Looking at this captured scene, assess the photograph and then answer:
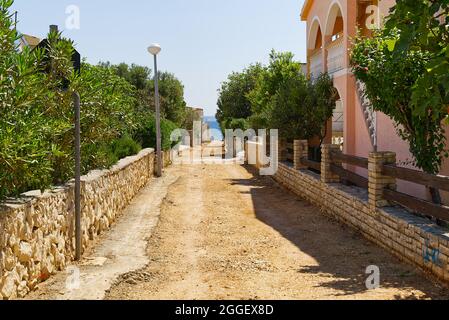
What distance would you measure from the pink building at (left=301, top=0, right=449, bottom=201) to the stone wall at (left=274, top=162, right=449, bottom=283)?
1.62 metres

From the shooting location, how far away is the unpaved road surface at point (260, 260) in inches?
240

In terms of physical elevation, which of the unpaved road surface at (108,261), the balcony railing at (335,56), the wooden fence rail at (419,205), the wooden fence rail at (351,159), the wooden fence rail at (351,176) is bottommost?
the unpaved road surface at (108,261)

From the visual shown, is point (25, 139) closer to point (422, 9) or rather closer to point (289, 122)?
point (422, 9)

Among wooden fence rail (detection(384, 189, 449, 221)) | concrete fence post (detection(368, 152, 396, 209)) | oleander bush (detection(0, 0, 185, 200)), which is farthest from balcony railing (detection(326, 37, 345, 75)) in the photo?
wooden fence rail (detection(384, 189, 449, 221))

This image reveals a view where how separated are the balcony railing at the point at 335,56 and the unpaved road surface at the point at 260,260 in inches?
203

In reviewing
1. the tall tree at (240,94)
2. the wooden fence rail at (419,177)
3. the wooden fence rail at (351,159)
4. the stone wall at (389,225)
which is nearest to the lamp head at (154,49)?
the stone wall at (389,225)

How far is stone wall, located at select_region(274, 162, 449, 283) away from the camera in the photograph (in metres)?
6.52

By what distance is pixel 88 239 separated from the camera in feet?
28.1

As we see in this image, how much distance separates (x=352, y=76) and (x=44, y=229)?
10322mm

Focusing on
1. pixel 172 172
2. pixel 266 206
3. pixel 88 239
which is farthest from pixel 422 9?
pixel 172 172

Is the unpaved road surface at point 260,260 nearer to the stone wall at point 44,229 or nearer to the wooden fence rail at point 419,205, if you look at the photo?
the wooden fence rail at point 419,205

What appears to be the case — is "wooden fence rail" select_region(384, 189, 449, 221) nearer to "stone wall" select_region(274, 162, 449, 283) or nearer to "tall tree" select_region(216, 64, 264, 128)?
"stone wall" select_region(274, 162, 449, 283)

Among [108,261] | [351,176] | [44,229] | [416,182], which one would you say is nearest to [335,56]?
[351,176]

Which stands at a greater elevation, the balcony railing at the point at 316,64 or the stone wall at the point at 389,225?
the balcony railing at the point at 316,64
